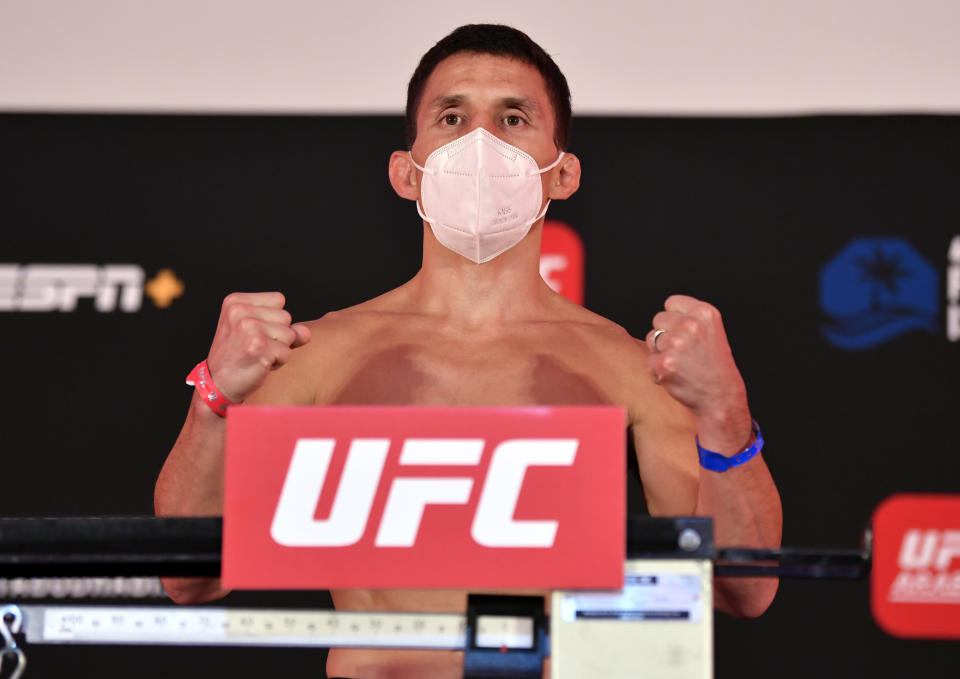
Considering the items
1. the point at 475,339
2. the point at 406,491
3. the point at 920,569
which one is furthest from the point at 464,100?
the point at 920,569

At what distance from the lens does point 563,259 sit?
2736 millimetres

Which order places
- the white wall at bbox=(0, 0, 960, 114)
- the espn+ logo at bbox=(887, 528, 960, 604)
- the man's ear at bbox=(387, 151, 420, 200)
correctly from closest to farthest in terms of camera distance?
1. the man's ear at bbox=(387, 151, 420, 200)
2. the espn+ logo at bbox=(887, 528, 960, 604)
3. the white wall at bbox=(0, 0, 960, 114)

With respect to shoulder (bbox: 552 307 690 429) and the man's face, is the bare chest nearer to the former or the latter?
shoulder (bbox: 552 307 690 429)

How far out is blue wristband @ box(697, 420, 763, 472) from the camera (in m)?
1.39

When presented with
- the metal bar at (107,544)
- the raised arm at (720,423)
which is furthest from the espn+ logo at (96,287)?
the metal bar at (107,544)

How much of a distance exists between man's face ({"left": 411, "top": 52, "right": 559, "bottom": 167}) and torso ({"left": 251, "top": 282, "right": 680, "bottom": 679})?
289mm

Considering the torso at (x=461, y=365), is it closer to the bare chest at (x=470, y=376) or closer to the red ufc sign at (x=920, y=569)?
the bare chest at (x=470, y=376)

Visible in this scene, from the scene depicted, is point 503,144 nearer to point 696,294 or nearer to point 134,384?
point 696,294

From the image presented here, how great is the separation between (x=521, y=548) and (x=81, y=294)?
79.0 inches

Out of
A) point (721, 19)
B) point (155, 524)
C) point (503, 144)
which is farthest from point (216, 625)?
point (721, 19)

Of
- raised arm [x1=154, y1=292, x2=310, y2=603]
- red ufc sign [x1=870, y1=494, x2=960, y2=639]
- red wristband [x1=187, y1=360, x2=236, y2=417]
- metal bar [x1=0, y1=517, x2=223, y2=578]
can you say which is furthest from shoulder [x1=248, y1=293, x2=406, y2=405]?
red ufc sign [x1=870, y1=494, x2=960, y2=639]

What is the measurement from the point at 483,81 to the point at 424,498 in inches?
43.8

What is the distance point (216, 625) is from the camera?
103 cm

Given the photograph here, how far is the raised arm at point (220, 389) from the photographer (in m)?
1.36
